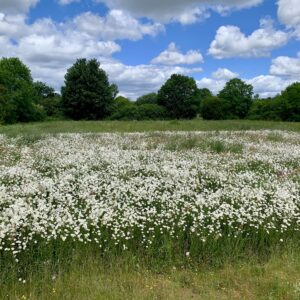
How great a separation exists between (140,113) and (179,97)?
17220 mm

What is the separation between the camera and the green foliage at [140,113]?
6781cm

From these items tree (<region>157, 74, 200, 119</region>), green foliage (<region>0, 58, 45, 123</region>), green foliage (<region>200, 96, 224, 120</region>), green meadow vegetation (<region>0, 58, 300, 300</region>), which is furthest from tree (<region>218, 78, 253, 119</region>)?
green meadow vegetation (<region>0, 58, 300, 300</region>)

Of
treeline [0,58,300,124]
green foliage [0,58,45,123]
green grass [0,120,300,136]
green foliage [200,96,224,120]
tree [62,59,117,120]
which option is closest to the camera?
green grass [0,120,300,136]

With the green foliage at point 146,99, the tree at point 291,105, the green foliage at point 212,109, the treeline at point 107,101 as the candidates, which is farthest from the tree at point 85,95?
the green foliage at point 146,99

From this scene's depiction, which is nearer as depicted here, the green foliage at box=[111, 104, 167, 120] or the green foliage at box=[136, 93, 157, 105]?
the green foliage at box=[111, 104, 167, 120]

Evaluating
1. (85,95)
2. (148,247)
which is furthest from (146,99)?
(148,247)

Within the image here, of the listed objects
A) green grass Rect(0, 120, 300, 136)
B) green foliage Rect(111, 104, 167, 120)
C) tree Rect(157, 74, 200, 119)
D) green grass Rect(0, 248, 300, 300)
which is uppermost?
tree Rect(157, 74, 200, 119)

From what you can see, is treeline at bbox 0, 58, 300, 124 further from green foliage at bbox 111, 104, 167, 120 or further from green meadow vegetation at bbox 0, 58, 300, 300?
green meadow vegetation at bbox 0, 58, 300, 300

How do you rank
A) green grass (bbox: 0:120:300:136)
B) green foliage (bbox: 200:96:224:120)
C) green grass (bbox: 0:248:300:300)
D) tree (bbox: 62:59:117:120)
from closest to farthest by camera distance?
green grass (bbox: 0:248:300:300), green grass (bbox: 0:120:300:136), tree (bbox: 62:59:117:120), green foliage (bbox: 200:96:224:120)

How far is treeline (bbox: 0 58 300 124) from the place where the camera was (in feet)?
212

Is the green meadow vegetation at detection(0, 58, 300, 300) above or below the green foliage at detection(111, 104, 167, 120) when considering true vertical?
below

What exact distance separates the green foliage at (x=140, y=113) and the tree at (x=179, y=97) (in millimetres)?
5749

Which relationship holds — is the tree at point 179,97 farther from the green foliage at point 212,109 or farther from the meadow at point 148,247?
the meadow at point 148,247

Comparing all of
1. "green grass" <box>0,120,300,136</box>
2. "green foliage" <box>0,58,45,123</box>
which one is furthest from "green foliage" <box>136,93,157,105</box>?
"green grass" <box>0,120,300,136</box>
